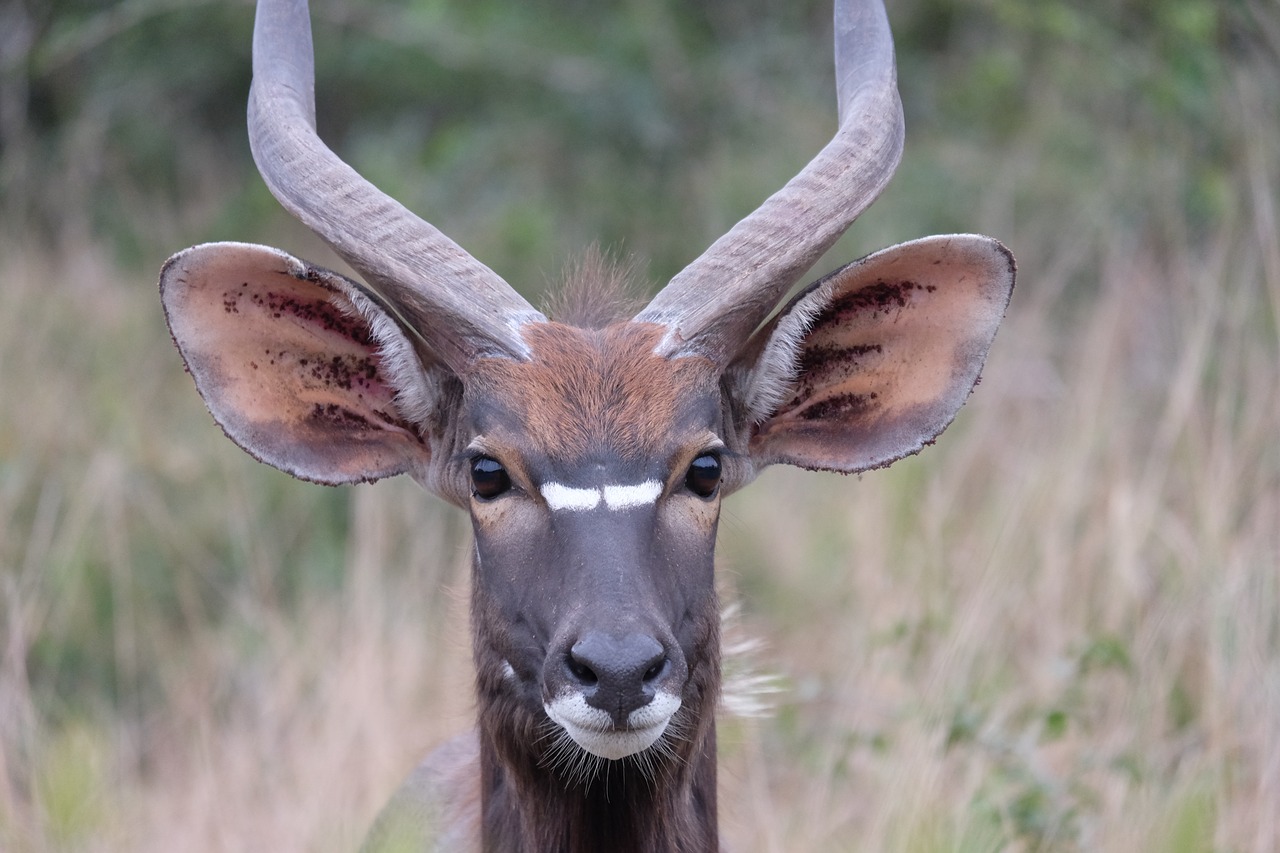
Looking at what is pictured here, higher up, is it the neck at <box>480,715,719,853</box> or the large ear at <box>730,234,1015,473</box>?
the large ear at <box>730,234,1015,473</box>

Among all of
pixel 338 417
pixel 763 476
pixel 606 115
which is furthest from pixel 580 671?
pixel 606 115

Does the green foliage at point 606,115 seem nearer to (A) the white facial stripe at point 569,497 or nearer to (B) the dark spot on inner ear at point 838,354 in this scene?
(B) the dark spot on inner ear at point 838,354

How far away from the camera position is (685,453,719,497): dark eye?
3.98 meters

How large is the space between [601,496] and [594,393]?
1.01 feet

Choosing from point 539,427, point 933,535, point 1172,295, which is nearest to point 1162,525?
point 933,535

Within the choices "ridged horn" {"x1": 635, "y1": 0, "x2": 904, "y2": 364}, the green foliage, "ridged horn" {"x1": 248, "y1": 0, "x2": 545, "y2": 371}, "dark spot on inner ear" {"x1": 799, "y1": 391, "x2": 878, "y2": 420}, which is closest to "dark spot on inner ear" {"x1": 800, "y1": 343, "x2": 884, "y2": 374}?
"dark spot on inner ear" {"x1": 799, "y1": 391, "x2": 878, "y2": 420}

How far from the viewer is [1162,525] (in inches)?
284

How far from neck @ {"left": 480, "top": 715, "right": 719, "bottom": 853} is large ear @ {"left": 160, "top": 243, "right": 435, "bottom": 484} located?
88 centimetres

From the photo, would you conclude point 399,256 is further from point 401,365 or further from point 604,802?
point 604,802

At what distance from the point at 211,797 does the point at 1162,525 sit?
4.56 metres

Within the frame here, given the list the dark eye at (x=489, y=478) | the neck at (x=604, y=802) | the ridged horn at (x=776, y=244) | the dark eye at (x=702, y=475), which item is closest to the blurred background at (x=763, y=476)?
the neck at (x=604, y=802)

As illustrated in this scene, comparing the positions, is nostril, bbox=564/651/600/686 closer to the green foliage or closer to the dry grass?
the dry grass

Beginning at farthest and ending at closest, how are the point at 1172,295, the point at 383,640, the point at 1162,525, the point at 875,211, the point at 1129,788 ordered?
the point at 875,211
the point at 1172,295
the point at 383,640
the point at 1162,525
the point at 1129,788

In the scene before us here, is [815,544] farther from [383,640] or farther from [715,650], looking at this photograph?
[715,650]
